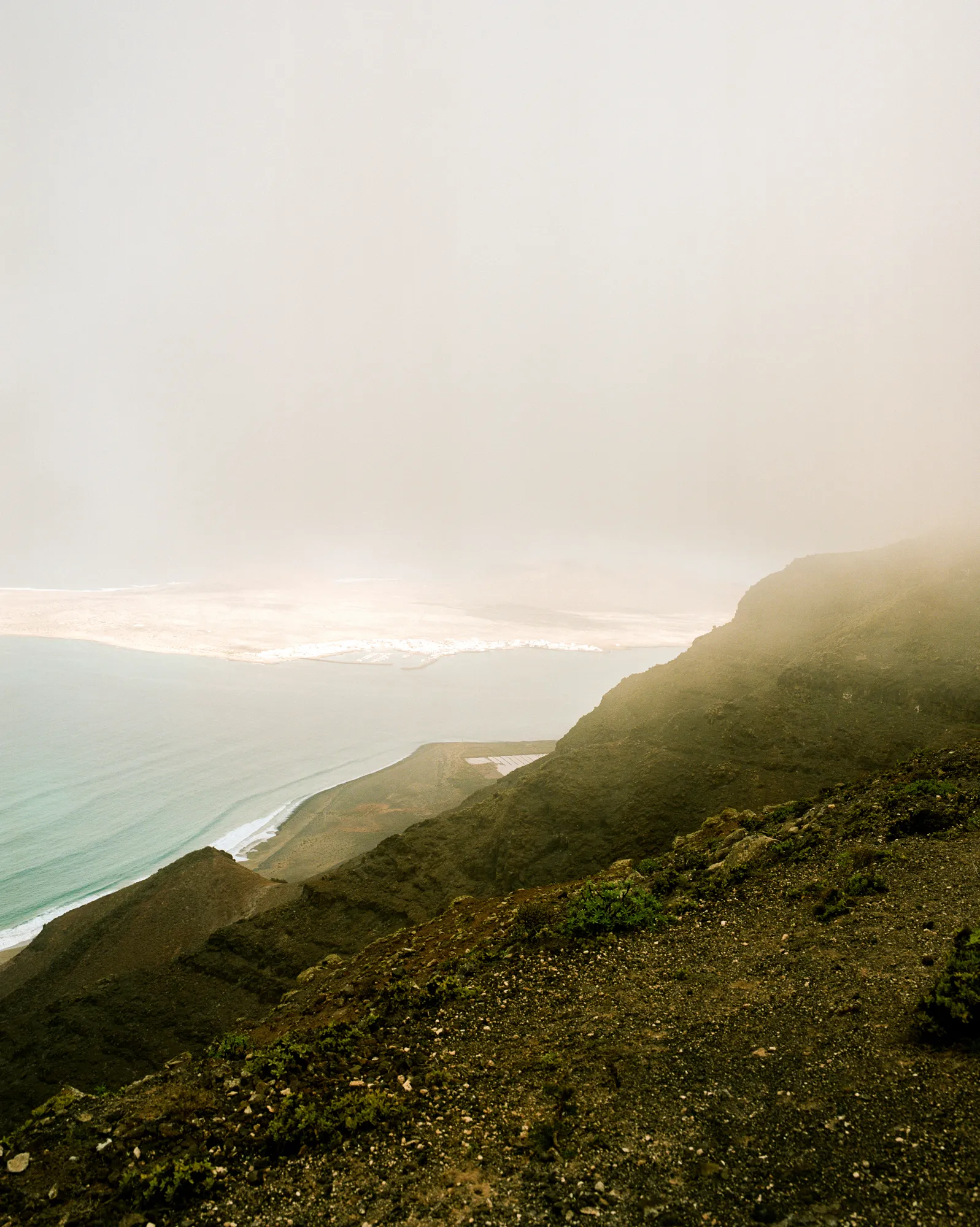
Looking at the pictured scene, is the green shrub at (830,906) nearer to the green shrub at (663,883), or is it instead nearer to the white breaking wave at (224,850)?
the green shrub at (663,883)

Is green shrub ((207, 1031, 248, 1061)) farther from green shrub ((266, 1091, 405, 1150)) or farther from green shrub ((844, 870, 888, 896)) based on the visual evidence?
green shrub ((844, 870, 888, 896))

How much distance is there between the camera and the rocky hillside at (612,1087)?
5.15 meters

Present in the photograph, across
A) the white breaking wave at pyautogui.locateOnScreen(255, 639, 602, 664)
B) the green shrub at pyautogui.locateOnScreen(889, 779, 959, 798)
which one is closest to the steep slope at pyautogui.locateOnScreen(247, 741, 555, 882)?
the green shrub at pyautogui.locateOnScreen(889, 779, 959, 798)

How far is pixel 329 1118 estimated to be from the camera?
21.1 ft

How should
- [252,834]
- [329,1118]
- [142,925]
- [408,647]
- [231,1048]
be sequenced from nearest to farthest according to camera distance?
1. [329,1118]
2. [231,1048]
3. [142,925]
4. [252,834]
5. [408,647]

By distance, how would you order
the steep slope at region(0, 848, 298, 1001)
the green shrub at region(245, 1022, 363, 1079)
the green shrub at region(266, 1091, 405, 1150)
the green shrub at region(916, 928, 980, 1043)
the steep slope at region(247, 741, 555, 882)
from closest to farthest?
the green shrub at region(916, 928, 980, 1043)
the green shrub at region(266, 1091, 405, 1150)
the green shrub at region(245, 1022, 363, 1079)
the steep slope at region(0, 848, 298, 1001)
the steep slope at region(247, 741, 555, 882)

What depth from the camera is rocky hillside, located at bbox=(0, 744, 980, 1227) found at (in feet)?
16.9

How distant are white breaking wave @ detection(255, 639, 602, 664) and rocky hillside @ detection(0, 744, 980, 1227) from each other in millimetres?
100126

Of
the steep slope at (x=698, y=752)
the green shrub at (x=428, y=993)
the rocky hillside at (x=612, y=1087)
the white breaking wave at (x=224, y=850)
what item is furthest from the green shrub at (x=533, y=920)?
the white breaking wave at (x=224, y=850)

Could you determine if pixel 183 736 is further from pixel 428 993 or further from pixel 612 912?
pixel 612 912

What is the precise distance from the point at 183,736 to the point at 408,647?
64.6m

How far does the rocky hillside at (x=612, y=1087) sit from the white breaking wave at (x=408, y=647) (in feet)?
328

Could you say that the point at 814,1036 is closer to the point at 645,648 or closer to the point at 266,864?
the point at 266,864

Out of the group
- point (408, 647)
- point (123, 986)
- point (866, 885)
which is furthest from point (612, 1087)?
point (408, 647)
